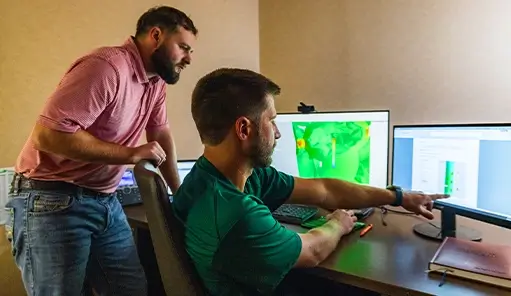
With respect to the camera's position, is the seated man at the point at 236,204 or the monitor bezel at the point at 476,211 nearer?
the seated man at the point at 236,204

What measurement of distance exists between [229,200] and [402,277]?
46cm

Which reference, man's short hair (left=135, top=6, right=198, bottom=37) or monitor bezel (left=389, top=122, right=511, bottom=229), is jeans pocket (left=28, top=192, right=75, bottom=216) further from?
monitor bezel (left=389, top=122, right=511, bottom=229)

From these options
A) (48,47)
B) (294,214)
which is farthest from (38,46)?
(294,214)

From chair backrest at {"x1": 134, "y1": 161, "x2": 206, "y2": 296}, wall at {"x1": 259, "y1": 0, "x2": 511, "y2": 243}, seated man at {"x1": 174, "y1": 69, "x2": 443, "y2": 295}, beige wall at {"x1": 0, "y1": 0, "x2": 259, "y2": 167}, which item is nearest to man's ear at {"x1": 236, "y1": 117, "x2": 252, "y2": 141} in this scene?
seated man at {"x1": 174, "y1": 69, "x2": 443, "y2": 295}

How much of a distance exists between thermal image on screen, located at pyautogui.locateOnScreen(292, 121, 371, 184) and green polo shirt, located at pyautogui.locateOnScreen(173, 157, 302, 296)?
0.73m

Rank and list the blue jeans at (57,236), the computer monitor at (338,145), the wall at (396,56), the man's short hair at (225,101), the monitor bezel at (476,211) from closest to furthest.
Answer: the man's short hair at (225,101)
the monitor bezel at (476,211)
the blue jeans at (57,236)
the computer monitor at (338,145)
the wall at (396,56)

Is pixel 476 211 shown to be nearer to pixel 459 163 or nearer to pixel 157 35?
pixel 459 163

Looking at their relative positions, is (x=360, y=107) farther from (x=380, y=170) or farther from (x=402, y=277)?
(x=402, y=277)

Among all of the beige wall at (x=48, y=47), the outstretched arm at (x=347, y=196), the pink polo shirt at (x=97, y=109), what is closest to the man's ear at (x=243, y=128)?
the outstretched arm at (x=347, y=196)

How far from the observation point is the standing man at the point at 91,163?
1.36 metres

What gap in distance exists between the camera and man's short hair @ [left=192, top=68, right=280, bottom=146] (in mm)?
1175

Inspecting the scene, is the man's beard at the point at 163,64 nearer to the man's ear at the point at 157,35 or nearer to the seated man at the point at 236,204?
the man's ear at the point at 157,35

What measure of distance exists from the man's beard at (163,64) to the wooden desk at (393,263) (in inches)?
27.2

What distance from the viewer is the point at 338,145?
185 cm
